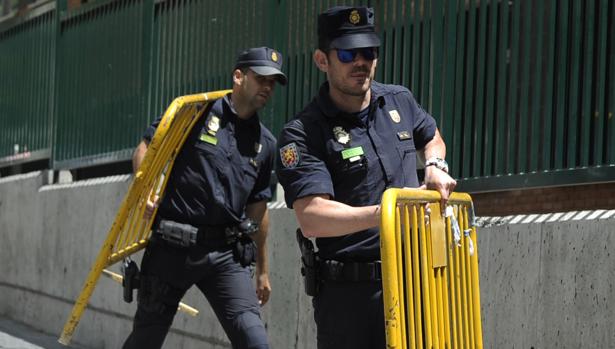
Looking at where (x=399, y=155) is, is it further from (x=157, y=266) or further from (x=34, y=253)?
(x=34, y=253)

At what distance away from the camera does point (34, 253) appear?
500 inches

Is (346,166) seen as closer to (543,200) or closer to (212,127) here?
(212,127)

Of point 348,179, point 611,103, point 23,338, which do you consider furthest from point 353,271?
point 23,338

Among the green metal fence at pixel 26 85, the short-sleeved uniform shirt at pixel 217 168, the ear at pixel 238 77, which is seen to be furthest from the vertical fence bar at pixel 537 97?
the green metal fence at pixel 26 85

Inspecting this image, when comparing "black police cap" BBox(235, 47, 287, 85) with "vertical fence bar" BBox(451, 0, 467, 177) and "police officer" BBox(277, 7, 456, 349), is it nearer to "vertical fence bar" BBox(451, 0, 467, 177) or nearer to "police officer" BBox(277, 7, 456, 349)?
"vertical fence bar" BBox(451, 0, 467, 177)

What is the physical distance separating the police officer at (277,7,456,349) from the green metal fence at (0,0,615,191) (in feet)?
6.18

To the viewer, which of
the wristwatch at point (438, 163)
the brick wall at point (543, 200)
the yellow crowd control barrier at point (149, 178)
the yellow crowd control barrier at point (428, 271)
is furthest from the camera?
the yellow crowd control barrier at point (149, 178)

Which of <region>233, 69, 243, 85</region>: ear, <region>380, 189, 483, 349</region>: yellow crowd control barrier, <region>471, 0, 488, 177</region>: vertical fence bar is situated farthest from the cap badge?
<region>471, 0, 488, 177</region>: vertical fence bar

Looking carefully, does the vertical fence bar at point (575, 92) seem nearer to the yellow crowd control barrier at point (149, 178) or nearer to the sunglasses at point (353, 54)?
the yellow crowd control barrier at point (149, 178)

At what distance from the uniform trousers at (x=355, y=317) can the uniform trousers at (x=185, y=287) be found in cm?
194

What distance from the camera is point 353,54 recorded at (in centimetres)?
459

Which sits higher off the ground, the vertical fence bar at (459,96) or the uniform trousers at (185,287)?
the vertical fence bar at (459,96)

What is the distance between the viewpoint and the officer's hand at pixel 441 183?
4336mm

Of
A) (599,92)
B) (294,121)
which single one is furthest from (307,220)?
(599,92)
